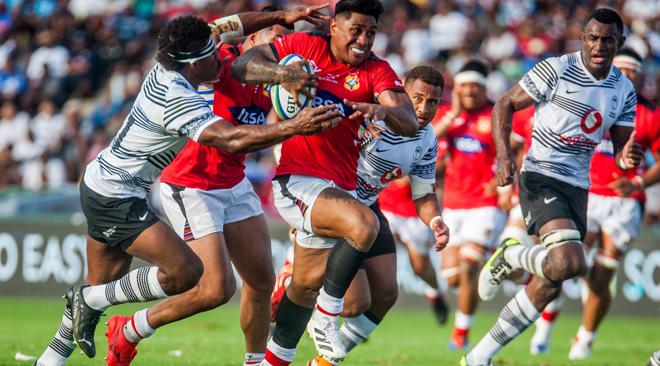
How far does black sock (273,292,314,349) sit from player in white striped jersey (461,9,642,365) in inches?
64.0

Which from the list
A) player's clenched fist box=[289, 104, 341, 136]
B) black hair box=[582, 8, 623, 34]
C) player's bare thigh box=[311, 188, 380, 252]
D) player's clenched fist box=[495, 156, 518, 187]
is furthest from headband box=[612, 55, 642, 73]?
player's clenched fist box=[289, 104, 341, 136]

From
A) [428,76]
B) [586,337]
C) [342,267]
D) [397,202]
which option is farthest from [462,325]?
[342,267]

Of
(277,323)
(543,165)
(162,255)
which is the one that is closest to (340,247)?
(277,323)

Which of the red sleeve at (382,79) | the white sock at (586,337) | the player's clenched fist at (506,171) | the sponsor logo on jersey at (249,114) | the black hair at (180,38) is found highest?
the black hair at (180,38)

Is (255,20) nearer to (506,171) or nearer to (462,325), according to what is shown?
(506,171)

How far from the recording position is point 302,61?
503cm

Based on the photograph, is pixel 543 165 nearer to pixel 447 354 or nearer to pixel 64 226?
pixel 447 354

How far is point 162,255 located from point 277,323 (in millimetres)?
1086

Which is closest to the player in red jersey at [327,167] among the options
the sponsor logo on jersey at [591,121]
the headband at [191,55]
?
the headband at [191,55]

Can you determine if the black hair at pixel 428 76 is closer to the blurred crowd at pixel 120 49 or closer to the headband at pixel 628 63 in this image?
the headband at pixel 628 63

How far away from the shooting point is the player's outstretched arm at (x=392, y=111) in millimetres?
4758

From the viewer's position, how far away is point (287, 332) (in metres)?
5.39

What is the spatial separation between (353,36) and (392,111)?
82 centimetres

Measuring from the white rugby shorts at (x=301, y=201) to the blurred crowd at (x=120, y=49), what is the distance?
31.9 ft
